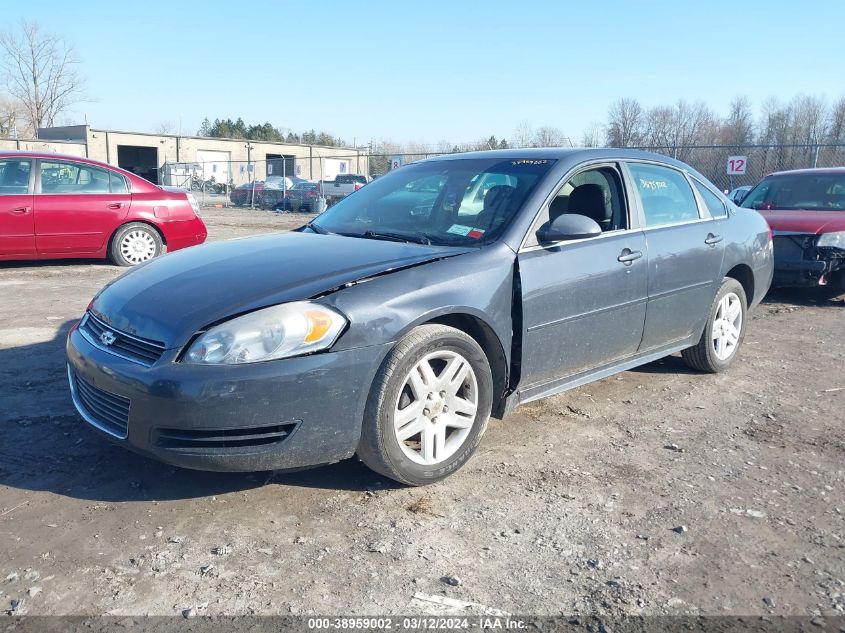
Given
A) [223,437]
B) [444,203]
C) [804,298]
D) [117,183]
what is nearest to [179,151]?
[117,183]

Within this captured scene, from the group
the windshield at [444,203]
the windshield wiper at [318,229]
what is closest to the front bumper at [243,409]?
the windshield at [444,203]

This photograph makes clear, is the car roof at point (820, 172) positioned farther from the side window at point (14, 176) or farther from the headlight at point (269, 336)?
the side window at point (14, 176)

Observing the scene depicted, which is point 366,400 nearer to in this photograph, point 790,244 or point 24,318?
point 24,318

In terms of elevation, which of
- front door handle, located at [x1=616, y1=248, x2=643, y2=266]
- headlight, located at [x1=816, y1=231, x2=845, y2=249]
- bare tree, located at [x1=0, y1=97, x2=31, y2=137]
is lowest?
headlight, located at [x1=816, y1=231, x2=845, y2=249]

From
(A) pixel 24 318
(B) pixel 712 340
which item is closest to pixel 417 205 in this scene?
(B) pixel 712 340

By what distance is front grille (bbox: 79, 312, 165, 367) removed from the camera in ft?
10.2

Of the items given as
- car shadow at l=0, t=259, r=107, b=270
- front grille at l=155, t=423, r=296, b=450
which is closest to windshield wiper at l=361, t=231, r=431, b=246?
front grille at l=155, t=423, r=296, b=450

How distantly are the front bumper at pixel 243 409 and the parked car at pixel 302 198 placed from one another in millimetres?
24095

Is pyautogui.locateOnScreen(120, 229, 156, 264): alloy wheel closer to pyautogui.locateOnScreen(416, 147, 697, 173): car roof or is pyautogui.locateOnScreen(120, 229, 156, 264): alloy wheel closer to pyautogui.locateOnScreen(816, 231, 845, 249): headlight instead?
pyautogui.locateOnScreen(416, 147, 697, 173): car roof

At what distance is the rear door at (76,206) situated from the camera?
29.6 feet

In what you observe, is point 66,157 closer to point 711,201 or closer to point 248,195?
point 711,201

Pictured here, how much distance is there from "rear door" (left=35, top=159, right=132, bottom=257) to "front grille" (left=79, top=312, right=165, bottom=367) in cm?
620

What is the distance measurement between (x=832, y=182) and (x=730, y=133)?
128 ft

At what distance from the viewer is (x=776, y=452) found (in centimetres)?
399
